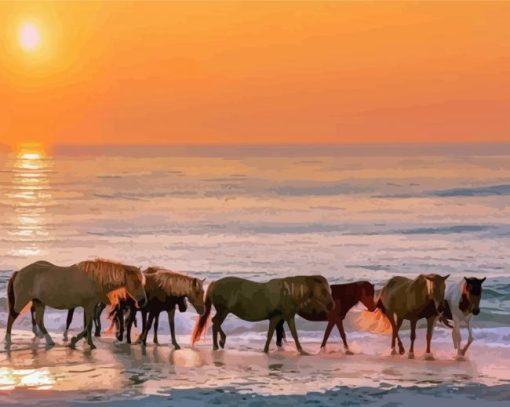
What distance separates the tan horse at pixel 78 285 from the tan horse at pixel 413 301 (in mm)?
2871

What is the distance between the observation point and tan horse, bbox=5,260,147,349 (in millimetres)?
12570

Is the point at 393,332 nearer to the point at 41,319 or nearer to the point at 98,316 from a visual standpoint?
the point at 98,316

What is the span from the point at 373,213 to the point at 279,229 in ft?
A: 26.5

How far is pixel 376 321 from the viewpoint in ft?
46.1

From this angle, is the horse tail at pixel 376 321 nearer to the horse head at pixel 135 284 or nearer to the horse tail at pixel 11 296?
the horse head at pixel 135 284

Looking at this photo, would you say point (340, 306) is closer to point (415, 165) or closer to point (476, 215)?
point (476, 215)

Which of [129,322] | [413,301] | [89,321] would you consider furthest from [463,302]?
[89,321]

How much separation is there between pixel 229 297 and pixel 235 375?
201 centimetres

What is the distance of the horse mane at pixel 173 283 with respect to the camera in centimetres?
1298

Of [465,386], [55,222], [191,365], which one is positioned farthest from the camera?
[55,222]

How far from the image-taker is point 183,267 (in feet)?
89.2

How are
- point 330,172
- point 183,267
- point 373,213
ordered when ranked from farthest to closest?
point 330,172 → point 373,213 → point 183,267

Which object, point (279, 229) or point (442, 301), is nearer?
point (442, 301)

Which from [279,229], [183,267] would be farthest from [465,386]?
[279,229]
